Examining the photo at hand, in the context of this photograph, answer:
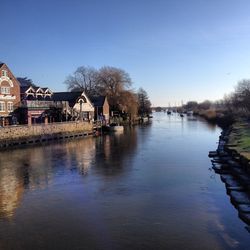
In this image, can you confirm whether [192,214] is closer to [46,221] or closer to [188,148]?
[46,221]

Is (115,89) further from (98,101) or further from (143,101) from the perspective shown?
(143,101)

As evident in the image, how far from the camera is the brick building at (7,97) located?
171 ft

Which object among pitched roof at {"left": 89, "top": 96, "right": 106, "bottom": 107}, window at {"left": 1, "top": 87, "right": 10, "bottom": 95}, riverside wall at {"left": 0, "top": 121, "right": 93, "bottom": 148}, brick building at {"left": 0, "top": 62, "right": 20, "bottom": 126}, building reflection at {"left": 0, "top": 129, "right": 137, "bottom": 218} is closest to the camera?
building reflection at {"left": 0, "top": 129, "right": 137, "bottom": 218}

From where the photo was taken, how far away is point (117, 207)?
16.9m

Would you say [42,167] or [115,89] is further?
[115,89]

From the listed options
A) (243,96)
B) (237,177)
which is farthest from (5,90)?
(243,96)

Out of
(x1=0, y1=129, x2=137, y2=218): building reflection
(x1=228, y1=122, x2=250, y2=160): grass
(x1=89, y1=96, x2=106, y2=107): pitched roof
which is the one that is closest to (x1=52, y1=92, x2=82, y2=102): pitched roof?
(x1=89, y1=96, x2=106, y2=107): pitched roof

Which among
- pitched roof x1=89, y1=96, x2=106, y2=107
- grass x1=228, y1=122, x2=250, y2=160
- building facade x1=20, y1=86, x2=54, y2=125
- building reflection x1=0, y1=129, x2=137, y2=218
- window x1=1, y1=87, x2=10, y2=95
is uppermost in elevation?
window x1=1, y1=87, x2=10, y2=95

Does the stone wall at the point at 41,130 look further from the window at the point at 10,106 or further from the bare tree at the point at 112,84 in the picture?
the bare tree at the point at 112,84

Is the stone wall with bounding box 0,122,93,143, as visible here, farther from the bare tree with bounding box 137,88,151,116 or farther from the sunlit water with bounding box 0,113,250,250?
the bare tree with bounding box 137,88,151,116

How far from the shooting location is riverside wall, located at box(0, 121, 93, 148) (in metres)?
43.7

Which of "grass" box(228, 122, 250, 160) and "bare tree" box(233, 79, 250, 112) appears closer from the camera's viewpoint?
"grass" box(228, 122, 250, 160)

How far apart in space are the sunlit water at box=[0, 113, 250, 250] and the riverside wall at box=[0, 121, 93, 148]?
46.6ft

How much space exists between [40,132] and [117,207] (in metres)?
35.1
